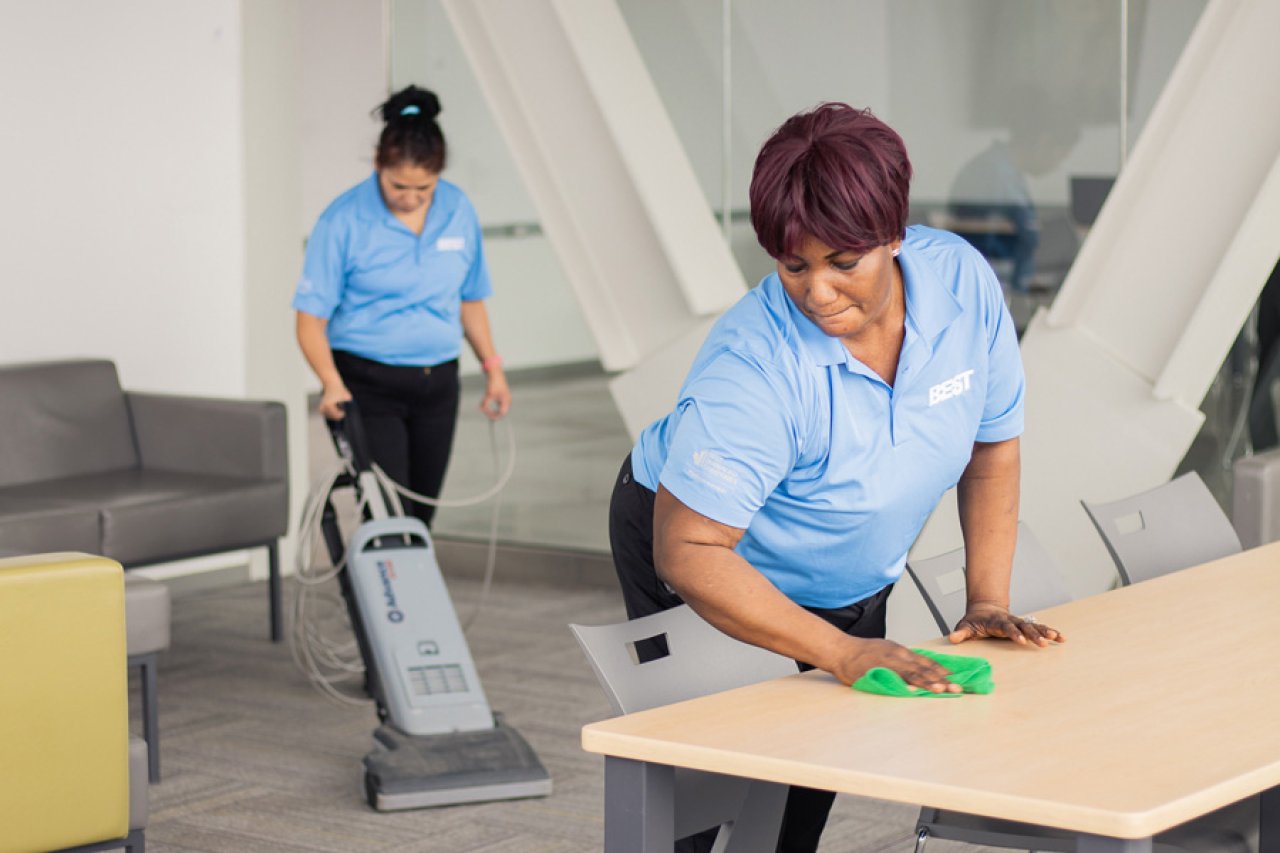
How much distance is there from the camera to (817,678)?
2.22 meters

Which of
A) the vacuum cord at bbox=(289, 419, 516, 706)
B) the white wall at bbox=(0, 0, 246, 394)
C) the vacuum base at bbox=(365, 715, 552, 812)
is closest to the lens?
the vacuum base at bbox=(365, 715, 552, 812)

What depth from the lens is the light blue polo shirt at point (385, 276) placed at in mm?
4676

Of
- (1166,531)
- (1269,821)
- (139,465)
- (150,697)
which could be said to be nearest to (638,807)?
(1269,821)

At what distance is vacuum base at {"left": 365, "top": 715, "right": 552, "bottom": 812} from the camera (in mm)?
3973

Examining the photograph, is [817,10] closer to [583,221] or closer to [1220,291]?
[583,221]

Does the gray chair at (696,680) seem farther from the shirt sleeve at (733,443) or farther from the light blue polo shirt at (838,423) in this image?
the shirt sleeve at (733,443)

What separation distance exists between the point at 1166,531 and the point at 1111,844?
1716 millimetres

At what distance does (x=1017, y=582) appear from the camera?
9.34 feet

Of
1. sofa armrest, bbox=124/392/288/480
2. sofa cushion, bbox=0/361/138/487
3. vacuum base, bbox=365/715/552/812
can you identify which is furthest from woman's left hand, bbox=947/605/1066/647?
sofa cushion, bbox=0/361/138/487

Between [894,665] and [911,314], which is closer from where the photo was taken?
[894,665]

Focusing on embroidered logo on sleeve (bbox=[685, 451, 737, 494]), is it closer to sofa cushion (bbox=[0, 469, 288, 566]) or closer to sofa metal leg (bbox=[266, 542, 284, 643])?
sofa cushion (bbox=[0, 469, 288, 566])

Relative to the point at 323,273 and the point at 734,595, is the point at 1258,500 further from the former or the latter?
the point at 734,595

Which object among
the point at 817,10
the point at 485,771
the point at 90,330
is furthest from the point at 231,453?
the point at 817,10

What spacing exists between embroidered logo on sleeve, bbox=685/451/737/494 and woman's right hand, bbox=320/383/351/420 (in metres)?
2.54
